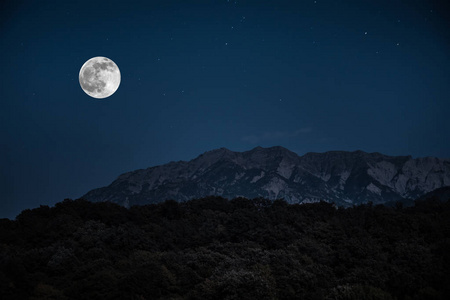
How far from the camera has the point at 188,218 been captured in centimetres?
3272

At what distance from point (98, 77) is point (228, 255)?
89.1 feet

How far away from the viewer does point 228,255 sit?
836 inches

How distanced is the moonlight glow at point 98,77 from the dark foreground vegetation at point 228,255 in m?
13.6

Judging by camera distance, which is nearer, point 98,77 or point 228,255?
point 228,255

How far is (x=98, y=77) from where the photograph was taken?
3816cm

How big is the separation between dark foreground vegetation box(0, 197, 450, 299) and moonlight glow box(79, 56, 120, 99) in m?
13.6

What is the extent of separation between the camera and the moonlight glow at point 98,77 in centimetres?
3809

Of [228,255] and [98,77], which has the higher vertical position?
[98,77]

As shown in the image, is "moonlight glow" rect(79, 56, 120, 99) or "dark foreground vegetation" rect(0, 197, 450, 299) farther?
"moonlight glow" rect(79, 56, 120, 99)

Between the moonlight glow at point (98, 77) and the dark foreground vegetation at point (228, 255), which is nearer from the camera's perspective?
the dark foreground vegetation at point (228, 255)

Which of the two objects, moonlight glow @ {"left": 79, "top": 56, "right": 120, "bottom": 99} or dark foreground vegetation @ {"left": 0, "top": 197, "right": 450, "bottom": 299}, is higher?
moonlight glow @ {"left": 79, "top": 56, "right": 120, "bottom": 99}

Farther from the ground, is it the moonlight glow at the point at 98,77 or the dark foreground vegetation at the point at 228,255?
the moonlight glow at the point at 98,77

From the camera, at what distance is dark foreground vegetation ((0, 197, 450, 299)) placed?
15.3m

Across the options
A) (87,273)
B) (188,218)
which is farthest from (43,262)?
(188,218)
